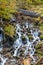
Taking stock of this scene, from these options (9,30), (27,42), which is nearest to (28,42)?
(27,42)

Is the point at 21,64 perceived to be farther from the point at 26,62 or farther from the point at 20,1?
the point at 20,1

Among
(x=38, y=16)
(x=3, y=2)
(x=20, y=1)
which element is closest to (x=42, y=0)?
(x=20, y=1)

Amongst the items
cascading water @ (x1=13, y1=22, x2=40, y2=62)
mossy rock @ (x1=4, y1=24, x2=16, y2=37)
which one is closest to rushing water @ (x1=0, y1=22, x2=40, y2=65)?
cascading water @ (x1=13, y1=22, x2=40, y2=62)

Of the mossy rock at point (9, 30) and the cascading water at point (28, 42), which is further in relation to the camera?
the mossy rock at point (9, 30)

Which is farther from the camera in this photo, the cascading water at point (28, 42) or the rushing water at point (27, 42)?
the cascading water at point (28, 42)

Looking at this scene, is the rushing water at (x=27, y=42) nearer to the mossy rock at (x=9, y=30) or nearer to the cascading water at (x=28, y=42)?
the cascading water at (x=28, y=42)

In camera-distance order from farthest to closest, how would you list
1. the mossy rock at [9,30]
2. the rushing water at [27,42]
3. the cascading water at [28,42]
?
the mossy rock at [9,30]
the cascading water at [28,42]
the rushing water at [27,42]

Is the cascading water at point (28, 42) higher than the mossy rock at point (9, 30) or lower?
lower

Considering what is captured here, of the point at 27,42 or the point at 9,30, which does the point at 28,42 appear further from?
the point at 9,30

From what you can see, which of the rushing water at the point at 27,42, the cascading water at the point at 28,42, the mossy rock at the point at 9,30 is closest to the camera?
the rushing water at the point at 27,42

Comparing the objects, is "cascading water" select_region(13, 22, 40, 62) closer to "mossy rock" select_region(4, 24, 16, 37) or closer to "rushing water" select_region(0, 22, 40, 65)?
"rushing water" select_region(0, 22, 40, 65)

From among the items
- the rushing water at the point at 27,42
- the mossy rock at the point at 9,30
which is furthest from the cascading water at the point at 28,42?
the mossy rock at the point at 9,30
